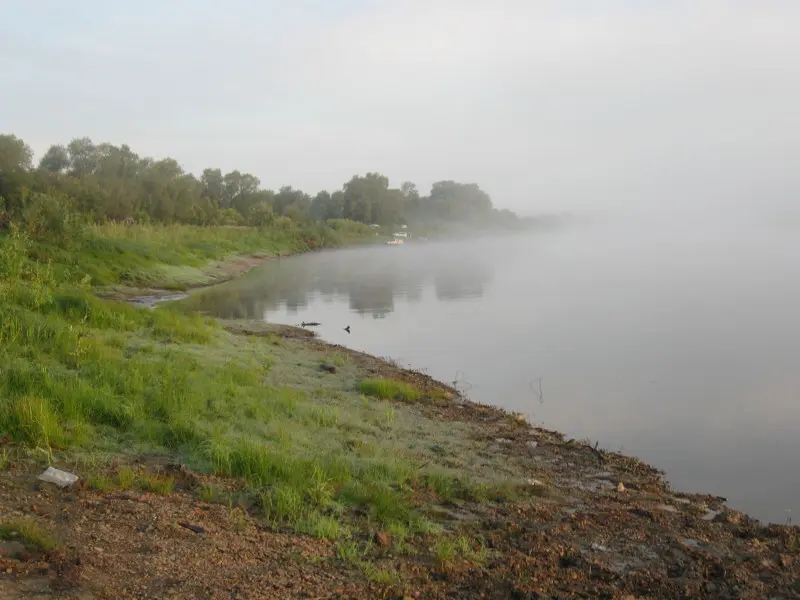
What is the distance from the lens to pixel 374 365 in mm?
13359

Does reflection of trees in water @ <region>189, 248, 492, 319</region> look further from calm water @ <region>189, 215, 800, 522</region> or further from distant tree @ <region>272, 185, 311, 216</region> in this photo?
distant tree @ <region>272, 185, 311, 216</region>

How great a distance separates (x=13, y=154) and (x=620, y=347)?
117 feet

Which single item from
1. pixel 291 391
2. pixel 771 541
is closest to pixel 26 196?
pixel 291 391

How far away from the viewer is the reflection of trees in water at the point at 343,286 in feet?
80.8

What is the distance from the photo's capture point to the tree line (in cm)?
3372

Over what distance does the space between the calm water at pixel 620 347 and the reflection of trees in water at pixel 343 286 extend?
140 millimetres

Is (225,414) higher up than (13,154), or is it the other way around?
(13,154)

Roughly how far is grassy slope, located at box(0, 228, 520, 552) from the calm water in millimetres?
2676

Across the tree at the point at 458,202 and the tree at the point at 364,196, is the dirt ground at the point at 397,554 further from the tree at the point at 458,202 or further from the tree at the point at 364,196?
the tree at the point at 458,202

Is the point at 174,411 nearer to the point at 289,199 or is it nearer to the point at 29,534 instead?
the point at 29,534

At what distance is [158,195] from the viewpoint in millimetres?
53688

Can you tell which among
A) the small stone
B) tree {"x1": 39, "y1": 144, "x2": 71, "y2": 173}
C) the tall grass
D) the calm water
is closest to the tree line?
tree {"x1": 39, "y1": 144, "x2": 71, "y2": 173}

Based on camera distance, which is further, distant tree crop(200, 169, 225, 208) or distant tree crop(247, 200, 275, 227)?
distant tree crop(200, 169, 225, 208)

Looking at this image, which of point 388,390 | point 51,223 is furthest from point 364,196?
point 388,390
